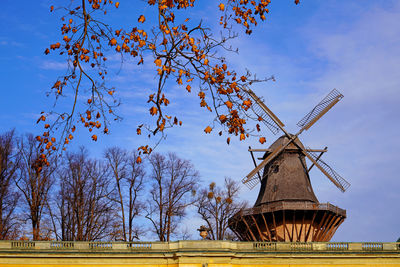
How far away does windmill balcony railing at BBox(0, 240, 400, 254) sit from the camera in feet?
119

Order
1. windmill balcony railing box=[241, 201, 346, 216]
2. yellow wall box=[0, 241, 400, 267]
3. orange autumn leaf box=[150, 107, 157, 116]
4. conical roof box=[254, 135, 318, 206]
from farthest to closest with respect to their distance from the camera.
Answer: conical roof box=[254, 135, 318, 206] → windmill balcony railing box=[241, 201, 346, 216] → yellow wall box=[0, 241, 400, 267] → orange autumn leaf box=[150, 107, 157, 116]

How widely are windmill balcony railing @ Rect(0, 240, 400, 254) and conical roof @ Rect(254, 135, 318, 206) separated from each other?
14.4 feet

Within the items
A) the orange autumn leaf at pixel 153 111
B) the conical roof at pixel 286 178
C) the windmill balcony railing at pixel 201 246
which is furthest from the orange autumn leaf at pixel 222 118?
the conical roof at pixel 286 178

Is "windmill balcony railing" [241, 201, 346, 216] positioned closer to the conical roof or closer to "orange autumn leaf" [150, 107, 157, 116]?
the conical roof

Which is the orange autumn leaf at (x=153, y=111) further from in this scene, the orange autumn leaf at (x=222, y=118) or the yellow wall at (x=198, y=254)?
the yellow wall at (x=198, y=254)

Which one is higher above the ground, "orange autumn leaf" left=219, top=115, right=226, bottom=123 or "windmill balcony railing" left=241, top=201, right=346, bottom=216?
"windmill balcony railing" left=241, top=201, right=346, bottom=216

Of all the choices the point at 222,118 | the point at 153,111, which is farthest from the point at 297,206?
the point at 153,111

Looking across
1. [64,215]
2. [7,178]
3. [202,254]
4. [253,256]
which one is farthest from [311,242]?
[7,178]

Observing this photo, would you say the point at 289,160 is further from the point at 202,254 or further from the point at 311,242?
the point at 202,254

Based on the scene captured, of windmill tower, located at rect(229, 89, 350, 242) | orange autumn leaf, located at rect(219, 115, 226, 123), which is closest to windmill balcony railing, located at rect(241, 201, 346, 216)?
windmill tower, located at rect(229, 89, 350, 242)

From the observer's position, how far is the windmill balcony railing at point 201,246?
119ft

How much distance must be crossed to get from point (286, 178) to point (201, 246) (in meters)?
9.15

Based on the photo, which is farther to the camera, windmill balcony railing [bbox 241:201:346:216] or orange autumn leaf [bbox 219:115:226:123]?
windmill balcony railing [bbox 241:201:346:216]

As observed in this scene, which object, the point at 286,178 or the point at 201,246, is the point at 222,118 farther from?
the point at 286,178
